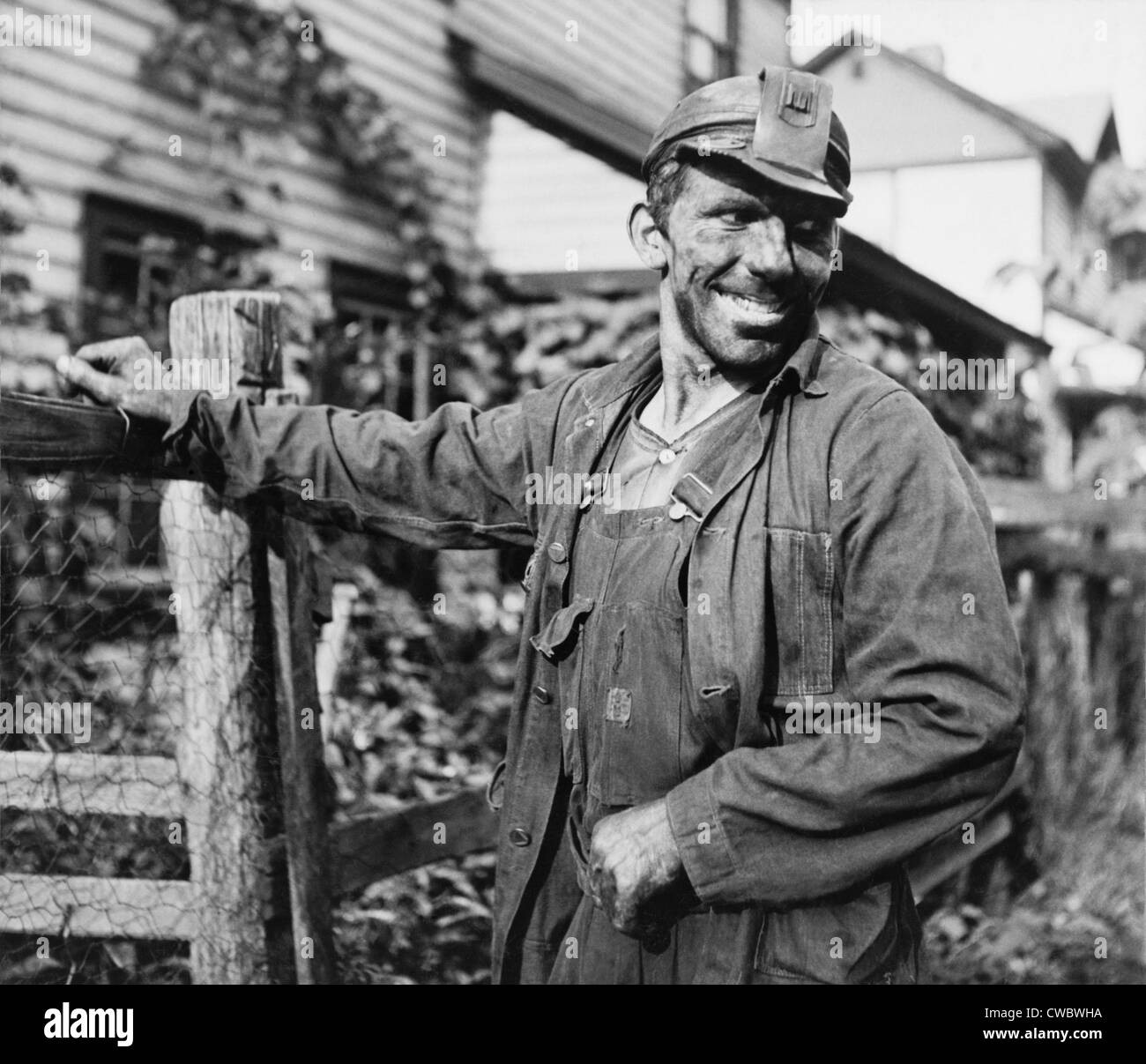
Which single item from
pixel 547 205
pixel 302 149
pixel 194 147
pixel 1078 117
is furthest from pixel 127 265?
pixel 1078 117

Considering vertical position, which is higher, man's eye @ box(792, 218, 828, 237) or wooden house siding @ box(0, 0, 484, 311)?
wooden house siding @ box(0, 0, 484, 311)

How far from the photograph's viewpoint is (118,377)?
107 inches

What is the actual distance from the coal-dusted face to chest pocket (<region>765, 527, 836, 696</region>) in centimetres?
34

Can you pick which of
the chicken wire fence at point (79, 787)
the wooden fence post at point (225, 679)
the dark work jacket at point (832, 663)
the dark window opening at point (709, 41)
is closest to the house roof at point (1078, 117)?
the dark window opening at point (709, 41)

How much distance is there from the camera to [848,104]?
13789mm

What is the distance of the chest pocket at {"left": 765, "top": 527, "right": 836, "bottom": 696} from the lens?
2018mm

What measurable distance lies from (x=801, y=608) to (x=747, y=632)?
0.32ft

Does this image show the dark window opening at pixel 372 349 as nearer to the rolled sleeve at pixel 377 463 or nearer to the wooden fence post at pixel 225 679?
the wooden fence post at pixel 225 679

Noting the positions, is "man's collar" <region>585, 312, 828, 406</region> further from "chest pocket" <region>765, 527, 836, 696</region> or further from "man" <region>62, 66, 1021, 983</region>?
"chest pocket" <region>765, 527, 836, 696</region>

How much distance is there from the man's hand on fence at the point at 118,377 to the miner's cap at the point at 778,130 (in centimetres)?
122

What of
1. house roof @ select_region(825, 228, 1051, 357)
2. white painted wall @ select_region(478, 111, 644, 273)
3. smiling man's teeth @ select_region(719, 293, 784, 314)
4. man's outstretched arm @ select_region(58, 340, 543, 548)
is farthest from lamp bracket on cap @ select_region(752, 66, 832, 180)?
white painted wall @ select_region(478, 111, 644, 273)

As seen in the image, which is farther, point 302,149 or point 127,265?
point 302,149

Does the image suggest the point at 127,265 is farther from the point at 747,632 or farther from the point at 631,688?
the point at 747,632

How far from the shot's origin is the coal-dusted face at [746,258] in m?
2.10
